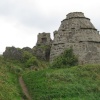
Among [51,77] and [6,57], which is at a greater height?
[6,57]

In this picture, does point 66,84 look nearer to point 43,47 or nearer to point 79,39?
point 79,39

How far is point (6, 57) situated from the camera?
183 ft

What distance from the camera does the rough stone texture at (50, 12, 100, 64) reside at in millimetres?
48938

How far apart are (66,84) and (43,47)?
22.1 meters

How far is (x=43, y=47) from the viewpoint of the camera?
57781mm

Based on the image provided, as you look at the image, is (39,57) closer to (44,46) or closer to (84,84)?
(44,46)

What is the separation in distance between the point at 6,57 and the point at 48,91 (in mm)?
22490

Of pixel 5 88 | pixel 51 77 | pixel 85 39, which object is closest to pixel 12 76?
pixel 51 77

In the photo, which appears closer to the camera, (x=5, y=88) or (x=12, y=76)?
(x=5, y=88)

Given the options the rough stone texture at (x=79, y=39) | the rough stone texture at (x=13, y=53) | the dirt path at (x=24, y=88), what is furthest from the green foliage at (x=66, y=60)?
the rough stone texture at (x=13, y=53)

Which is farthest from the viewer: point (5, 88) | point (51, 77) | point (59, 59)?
point (59, 59)

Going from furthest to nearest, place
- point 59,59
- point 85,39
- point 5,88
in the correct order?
point 85,39 → point 59,59 → point 5,88

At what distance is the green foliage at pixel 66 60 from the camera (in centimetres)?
4550

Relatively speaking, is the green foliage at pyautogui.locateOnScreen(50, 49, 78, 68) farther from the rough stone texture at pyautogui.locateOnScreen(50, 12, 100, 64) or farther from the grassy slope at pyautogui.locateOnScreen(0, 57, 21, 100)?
the grassy slope at pyautogui.locateOnScreen(0, 57, 21, 100)
